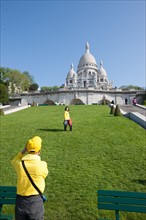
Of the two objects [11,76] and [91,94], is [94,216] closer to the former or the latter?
[91,94]

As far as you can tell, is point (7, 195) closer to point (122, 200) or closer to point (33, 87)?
point (122, 200)

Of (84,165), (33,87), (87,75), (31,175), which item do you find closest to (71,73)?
(87,75)

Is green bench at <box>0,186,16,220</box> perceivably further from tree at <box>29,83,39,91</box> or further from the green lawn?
tree at <box>29,83,39,91</box>

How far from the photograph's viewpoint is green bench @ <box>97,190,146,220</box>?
13.3 feet

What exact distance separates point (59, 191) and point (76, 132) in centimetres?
706

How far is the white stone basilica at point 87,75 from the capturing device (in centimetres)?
8600

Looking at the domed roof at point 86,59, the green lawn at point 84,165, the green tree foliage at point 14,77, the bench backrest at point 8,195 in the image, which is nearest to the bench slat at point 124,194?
the green lawn at point 84,165

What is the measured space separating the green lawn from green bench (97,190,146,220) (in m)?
1.01

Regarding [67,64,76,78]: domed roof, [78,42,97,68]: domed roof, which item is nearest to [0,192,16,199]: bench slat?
[78,42,97,68]: domed roof

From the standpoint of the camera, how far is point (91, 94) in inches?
2243

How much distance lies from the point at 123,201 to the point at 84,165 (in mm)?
3791

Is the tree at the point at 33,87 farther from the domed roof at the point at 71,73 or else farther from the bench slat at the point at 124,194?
the bench slat at the point at 124,194

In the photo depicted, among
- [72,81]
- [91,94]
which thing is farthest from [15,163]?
[72,81]

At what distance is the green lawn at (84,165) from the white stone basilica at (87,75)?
234ft
